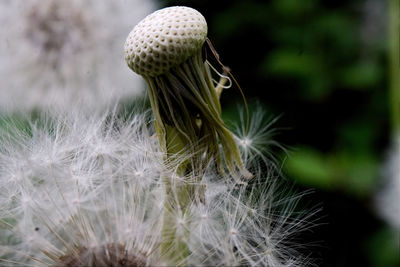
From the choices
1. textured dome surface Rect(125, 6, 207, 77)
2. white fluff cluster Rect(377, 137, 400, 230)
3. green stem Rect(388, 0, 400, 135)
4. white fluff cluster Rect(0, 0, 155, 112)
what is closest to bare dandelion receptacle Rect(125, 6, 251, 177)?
textured dome surface Rect(125, 6, 207, 77)

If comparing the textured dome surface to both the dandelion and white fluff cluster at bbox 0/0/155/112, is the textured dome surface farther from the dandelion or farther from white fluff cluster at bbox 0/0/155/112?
white fluff cluster at bbox 0/0/155/112

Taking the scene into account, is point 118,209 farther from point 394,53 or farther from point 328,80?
point 328,80

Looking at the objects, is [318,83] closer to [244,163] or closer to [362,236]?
[362,236]

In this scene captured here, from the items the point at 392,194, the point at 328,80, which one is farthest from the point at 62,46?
the point at 392,194

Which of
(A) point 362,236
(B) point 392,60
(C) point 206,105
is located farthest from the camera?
(A) point 362,236

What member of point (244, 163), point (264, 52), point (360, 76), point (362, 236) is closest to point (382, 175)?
point (362, 236)
